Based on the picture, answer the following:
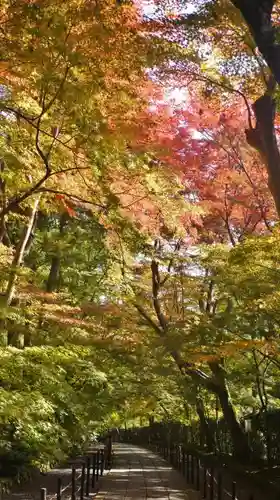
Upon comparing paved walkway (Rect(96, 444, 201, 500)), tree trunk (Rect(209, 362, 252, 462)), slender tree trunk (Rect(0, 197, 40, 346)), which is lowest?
paved walkway (Rect(96, 444, 201, 500))

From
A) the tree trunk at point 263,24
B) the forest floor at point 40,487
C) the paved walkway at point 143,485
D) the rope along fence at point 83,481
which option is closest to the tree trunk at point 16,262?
the rope along fence at point 83,481

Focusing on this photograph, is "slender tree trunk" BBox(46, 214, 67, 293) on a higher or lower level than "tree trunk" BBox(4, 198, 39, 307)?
higher

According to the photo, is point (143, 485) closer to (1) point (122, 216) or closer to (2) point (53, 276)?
(2) point (53, 276)

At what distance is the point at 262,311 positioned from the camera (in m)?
11.2

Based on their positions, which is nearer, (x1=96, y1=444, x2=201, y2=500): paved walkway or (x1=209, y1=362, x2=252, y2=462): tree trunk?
(x1=96, y1=444, x2=201, y2=500): paved walkway

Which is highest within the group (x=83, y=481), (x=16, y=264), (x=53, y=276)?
(x=53, y=276)

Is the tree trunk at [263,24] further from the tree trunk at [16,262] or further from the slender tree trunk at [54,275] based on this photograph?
the slender tree trunk at [54,275]

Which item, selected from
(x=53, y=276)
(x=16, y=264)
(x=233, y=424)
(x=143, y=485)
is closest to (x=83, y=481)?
(x=16, y=264)

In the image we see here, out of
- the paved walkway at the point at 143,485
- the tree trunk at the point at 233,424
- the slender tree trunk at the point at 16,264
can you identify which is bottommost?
the paved walkway at the point at 143,485

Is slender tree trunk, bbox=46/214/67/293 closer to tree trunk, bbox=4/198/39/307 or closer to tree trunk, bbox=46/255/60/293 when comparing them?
tree trunk, bbox=46/255/60/293

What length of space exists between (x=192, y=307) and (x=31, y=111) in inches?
420

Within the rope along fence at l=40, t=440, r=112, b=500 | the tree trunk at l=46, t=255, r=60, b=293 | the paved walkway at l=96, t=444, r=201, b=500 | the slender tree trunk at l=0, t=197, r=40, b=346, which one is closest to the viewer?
the rope along fence at l=40, t=440, r=112, b=500

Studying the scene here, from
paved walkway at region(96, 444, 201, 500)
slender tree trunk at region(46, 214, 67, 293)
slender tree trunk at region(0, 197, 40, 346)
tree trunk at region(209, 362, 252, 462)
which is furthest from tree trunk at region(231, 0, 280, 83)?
slender tree trunk at region(46, 214, 67, 293)

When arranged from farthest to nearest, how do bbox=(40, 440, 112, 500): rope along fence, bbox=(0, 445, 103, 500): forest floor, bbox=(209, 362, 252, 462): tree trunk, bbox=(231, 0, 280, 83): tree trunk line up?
bbox=(209, 362, 252, 462): tree trunk
bbox=(0, 445, 103, 500): forest floor
bbox=(40, 440, 112, 500): rope along fence
bbox=(231, 0, 280, 83): tree trunk
